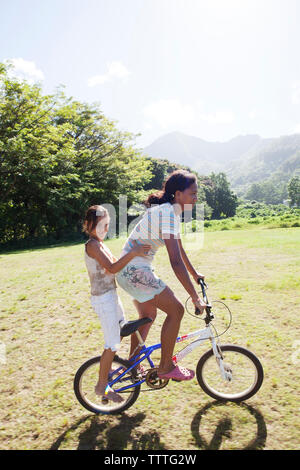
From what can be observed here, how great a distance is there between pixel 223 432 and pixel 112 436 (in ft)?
3.47

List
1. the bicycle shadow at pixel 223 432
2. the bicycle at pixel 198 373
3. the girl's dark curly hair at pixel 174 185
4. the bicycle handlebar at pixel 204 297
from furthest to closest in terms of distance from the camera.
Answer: the bicycle at pixel 198 373 → the girl's dark curly hair at pixel 174 185 → the bicycle handlebar at pixel 204 297 → the bicycle shadow at pixel 223 432

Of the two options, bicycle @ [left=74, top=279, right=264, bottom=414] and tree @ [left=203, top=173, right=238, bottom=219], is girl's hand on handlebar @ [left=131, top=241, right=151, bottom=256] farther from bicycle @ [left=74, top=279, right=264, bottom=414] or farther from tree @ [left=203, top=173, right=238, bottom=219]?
tree @ [left=203, top=173, right=238, bottom=219]

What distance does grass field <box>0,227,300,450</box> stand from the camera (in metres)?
2.79

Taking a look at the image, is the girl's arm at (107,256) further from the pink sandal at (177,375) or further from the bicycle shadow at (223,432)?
the bicycle shadow at (223,432)

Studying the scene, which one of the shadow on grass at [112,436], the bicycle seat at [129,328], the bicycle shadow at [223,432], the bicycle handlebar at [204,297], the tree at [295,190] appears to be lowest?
the shadow on grass at [112,436]

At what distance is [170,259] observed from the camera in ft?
9.18

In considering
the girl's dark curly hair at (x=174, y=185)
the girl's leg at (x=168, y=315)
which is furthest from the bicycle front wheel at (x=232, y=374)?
the girl's dark curly hair at (x=174, y=185)

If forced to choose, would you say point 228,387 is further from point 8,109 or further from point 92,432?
point 8,109

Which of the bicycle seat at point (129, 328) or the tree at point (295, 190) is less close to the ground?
the tree at point (295, 190)

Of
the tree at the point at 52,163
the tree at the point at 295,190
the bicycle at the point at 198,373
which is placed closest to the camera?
the bicycle at the point at 198,373

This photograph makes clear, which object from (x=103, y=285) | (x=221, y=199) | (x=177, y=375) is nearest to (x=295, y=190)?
(x=221, y=199)

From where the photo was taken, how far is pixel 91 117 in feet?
93.8

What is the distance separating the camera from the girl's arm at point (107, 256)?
106 inches
